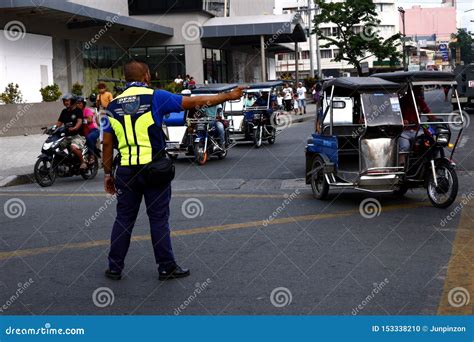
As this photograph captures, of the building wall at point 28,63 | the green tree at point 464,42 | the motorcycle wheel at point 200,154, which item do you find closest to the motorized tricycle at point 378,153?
the motorcycle wheel at point 200,154

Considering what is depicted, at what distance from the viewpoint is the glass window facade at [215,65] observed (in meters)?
47.9

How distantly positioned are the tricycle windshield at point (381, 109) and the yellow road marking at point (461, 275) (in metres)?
2.08

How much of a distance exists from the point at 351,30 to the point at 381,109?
149 ft

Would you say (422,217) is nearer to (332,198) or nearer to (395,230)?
(395,230)

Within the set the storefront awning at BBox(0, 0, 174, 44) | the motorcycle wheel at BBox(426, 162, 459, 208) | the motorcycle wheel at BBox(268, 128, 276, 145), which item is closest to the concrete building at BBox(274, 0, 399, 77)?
the storefront awning at BBox(0, 0, 174, 44)

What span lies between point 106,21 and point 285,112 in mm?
10871

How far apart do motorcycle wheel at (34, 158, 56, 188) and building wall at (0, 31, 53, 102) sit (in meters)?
15.1

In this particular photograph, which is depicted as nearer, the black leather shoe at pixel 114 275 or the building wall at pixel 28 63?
the black leather shoe at pixel 114 275

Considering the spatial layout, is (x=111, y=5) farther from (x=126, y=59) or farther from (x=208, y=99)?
(x=208, y=99)

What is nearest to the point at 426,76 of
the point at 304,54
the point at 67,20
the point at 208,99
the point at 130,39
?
the point at 208,99

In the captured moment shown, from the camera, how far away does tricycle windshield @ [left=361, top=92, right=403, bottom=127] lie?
10.4 meters

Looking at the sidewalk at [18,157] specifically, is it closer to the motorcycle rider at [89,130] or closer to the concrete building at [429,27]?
the motorcycle rider at [89,130]

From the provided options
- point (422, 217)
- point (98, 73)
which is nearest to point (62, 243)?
point (422, 217)

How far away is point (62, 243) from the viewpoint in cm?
822
